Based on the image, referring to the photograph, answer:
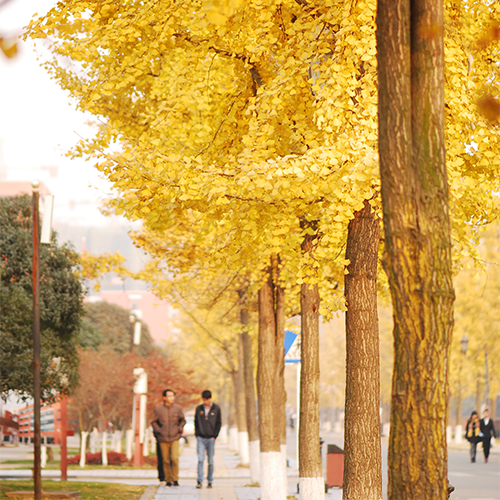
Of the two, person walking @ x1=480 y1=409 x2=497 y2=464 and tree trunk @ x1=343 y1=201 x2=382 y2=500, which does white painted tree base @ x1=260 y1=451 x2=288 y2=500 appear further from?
person walking @ x1=480 y1=409 x2=497 y2=464

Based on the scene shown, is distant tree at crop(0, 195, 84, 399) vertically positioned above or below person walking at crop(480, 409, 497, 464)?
above

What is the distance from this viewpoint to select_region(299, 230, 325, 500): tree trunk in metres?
11.7

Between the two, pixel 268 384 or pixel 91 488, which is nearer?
pixel 268 384

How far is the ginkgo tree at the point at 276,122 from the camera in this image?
8.28m

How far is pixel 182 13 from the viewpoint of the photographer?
A: 9.40m

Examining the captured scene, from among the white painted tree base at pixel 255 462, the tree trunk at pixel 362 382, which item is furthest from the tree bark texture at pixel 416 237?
the white painted tree base at pixel 255 462

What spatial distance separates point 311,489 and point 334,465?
5.27 m

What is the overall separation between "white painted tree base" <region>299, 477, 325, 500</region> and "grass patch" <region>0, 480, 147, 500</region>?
433 centimetres

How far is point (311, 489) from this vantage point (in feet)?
38.3

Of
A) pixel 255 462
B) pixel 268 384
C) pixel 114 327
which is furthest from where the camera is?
pixel 114 327

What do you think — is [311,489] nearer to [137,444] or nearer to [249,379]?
[249,379]

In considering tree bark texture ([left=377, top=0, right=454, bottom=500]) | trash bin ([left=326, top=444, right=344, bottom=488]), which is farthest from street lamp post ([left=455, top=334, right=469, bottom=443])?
tree bark texture ([left=377, top=0, right=454, bottom=500])

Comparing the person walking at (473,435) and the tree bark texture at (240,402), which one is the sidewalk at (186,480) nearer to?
the tree bark texture at (240,402)

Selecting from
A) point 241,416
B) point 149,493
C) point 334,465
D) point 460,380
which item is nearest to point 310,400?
point 334,465
